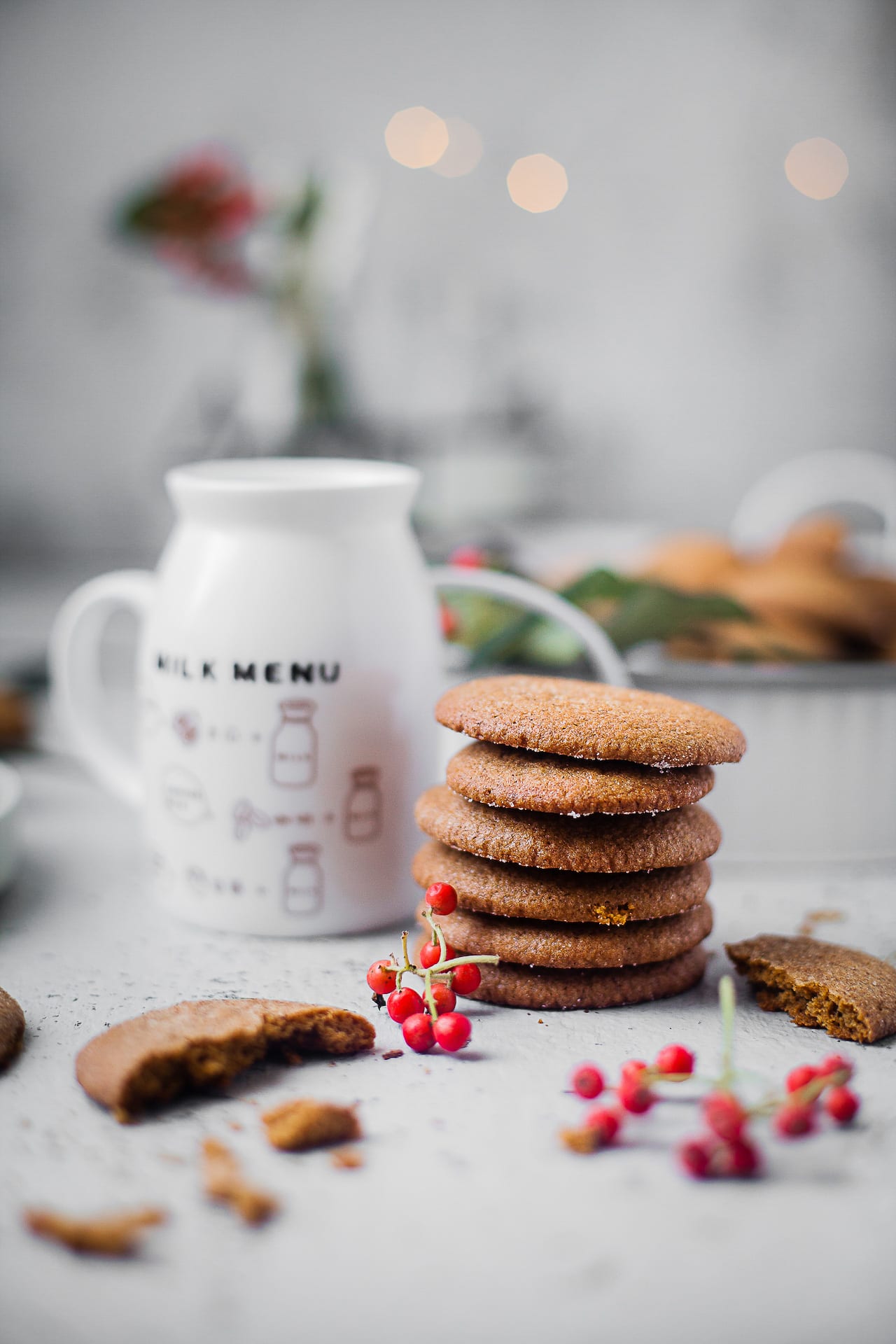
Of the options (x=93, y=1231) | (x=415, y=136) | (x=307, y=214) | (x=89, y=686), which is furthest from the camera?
(x=415, y=136)

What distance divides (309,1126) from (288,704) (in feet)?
0.78

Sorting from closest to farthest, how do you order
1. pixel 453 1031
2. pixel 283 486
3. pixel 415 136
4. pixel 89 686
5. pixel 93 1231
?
pixel 93 1231
pixel 453 1031
pixel 283 486
pixel 89 686
pixel 415 136

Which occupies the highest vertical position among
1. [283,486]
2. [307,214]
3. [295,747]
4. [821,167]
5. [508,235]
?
[821,167]

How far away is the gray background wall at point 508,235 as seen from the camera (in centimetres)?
229

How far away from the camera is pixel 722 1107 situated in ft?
1.36

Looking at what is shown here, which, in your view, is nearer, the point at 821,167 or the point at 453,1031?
the point at 453,1031

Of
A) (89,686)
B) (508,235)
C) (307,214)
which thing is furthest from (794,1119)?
(508,235)

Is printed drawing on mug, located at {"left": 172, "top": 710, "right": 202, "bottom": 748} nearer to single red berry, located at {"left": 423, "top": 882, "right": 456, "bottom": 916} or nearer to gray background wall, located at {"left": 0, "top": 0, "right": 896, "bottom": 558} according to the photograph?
single red berry, located at {"left": 423, "top": 882, "right": 456, "bottom": 916}

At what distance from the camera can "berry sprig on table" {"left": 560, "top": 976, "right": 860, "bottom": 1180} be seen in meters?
0.42

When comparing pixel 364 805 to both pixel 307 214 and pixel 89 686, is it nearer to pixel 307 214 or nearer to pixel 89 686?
pixel 89 686

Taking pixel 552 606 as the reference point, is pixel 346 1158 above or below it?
below

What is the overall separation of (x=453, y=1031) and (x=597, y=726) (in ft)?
0.48

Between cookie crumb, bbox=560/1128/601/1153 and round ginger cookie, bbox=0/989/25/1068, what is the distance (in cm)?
23

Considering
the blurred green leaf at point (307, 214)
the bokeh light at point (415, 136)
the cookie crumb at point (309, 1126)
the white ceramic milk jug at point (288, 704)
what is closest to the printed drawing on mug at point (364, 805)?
the white ceramic milk jug at point (288, 704)
